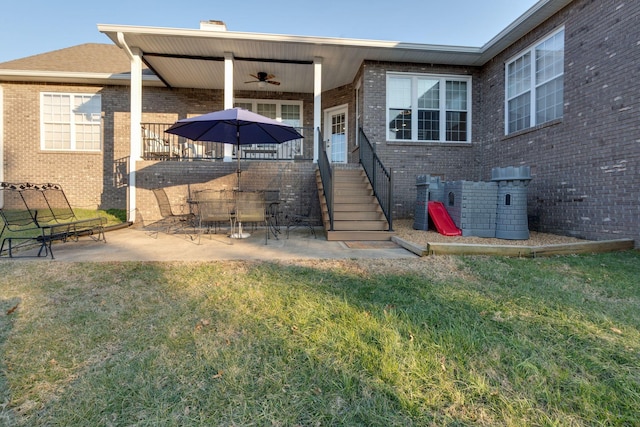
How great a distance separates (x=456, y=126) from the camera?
9391 mm

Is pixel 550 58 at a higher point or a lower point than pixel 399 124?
higher

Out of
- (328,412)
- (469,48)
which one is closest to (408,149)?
(469,48)

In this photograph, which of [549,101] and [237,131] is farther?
[549,101]

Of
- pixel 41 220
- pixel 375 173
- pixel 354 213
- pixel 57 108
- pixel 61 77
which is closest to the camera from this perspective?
pixel 41 220

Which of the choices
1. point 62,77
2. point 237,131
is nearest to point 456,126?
point 237,131

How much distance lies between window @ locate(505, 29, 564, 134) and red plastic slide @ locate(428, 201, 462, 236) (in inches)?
123

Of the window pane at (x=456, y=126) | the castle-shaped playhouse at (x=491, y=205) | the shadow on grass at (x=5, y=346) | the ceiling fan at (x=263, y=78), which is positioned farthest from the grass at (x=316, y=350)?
the ceiling fan at (x=263, y=78)

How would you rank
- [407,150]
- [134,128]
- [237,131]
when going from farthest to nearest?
1. [407,150]
2. [134,128]
3. [237,131]

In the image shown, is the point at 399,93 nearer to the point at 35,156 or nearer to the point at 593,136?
the point at 593,136

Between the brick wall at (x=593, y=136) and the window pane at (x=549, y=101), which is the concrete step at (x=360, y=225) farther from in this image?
the window pane at (x=549, y=101)

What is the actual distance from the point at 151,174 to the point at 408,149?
23.4ft

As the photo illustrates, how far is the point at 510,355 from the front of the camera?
6.36ft

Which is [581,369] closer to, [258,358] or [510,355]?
[510,355]

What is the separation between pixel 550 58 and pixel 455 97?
8.84ft
